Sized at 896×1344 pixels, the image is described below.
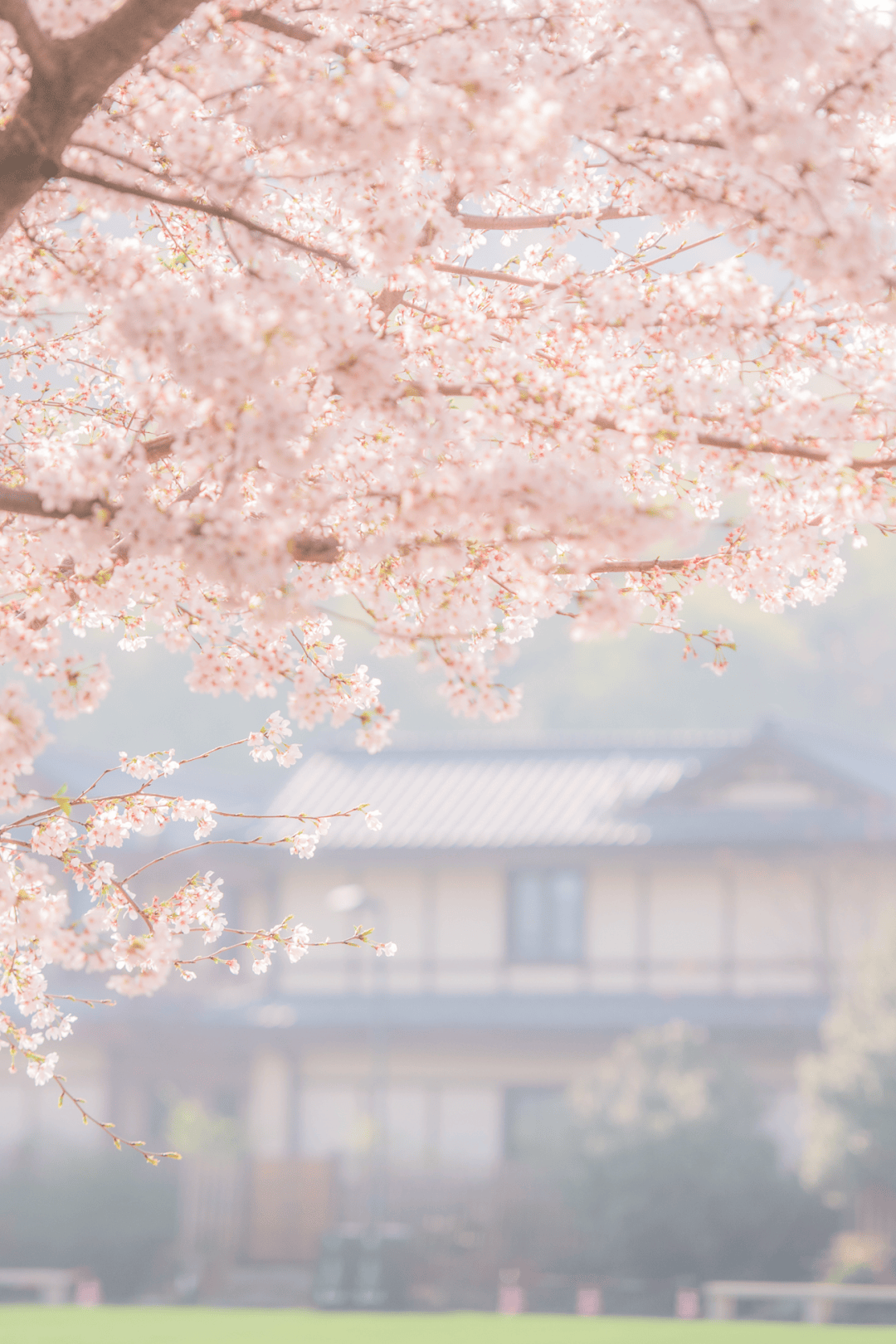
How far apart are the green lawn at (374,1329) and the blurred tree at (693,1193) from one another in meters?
3.54

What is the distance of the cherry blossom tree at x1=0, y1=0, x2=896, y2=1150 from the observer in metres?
4.25

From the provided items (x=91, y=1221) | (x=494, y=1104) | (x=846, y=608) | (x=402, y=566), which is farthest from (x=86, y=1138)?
(x=846, y=608)

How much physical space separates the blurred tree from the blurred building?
392cm

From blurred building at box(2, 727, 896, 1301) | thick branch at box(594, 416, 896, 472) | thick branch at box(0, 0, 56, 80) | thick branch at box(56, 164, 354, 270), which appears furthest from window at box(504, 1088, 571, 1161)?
thick branch at box(0, 0, 56, 80)

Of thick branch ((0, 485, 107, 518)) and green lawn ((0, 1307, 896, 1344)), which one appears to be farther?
green lawn ((0, 1307, 896, 1344))

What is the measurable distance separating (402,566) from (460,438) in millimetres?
548

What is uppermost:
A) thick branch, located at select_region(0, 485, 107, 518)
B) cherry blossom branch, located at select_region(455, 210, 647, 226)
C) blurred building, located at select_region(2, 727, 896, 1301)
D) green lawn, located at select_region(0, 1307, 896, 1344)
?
blurred building, located at select_region(2, 727, 896, 1301)

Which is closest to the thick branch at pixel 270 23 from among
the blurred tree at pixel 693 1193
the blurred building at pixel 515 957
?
the blurred tree at pixel 693 1193

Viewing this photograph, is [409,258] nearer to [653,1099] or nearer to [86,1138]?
[653,1099]

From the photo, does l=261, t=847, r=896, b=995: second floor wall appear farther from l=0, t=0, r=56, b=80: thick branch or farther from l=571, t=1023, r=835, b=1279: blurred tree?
l=0, t=0, r=56, b=80: thick branch

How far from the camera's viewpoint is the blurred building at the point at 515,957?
1130 inches

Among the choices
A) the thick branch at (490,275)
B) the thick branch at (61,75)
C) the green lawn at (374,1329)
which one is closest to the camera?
the thick branch at (61,75)

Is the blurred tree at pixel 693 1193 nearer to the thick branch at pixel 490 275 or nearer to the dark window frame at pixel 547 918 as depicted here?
the dark window frame at pixel 547 918

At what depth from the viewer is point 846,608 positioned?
54406 mm
